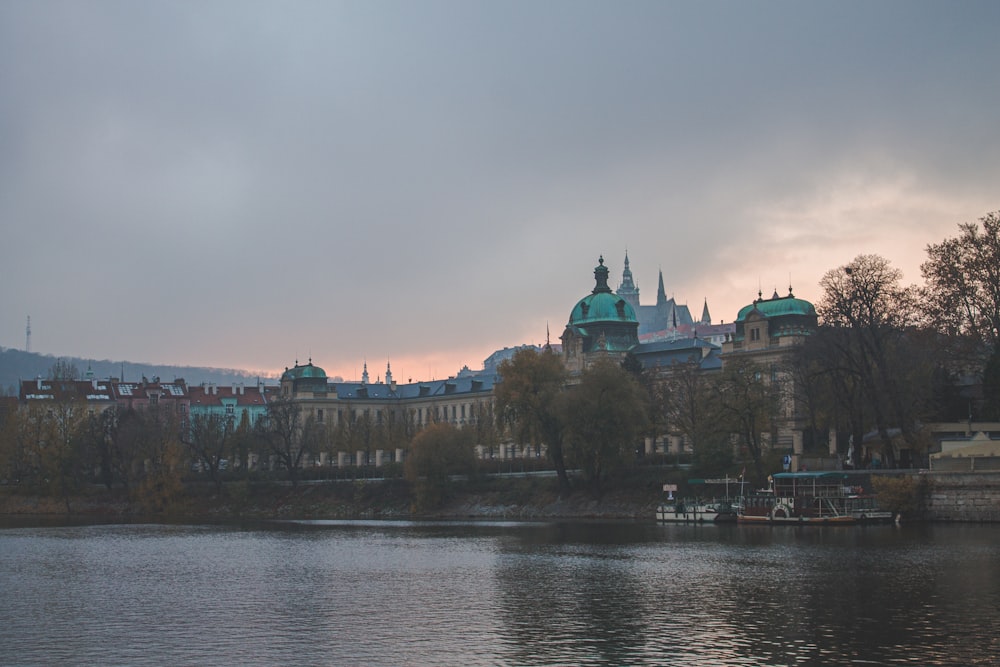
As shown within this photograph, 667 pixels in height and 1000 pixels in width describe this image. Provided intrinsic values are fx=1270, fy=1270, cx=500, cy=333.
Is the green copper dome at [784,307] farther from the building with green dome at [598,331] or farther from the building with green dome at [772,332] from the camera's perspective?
the building with green dome at [598,331]

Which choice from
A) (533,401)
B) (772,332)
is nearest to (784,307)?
(772,332)

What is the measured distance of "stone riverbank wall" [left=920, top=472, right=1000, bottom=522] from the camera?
7769cm

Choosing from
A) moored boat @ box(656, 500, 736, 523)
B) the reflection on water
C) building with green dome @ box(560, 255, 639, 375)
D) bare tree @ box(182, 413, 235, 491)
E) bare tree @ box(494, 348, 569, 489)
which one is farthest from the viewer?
building with green dome @ box(560, 255, 639, 375)

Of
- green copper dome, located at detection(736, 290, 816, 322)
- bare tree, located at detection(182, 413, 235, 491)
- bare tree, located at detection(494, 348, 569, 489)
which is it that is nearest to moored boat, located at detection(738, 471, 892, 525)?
bare tree, located at detection(494, 348, 569, 489)

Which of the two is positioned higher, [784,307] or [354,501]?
[784,307]

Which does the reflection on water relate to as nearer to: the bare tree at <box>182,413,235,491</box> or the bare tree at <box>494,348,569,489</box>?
the bare tree at <box>494,348,569,489</box>

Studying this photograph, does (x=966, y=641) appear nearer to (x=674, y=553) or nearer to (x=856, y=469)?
(x=674, y=553)

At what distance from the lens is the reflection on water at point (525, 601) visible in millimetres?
35188

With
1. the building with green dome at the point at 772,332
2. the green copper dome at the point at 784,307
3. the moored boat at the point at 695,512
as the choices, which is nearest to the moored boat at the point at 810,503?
the moored boat at the point at 695,512

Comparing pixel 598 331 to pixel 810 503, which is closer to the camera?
pixel 810 503

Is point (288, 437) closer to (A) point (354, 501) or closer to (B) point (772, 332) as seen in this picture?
(A) point (354, 501)

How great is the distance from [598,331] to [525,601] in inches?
4735

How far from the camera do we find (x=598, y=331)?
541ft

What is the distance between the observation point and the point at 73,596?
1941 inches
